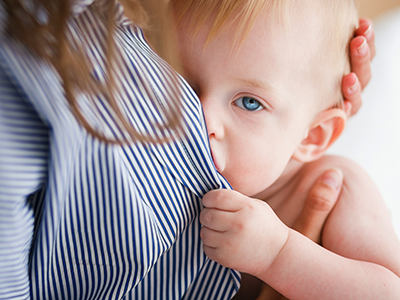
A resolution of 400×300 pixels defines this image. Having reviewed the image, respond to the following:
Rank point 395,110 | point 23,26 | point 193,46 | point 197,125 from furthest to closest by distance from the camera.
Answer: point 395,110 < point 193,46 < point 197,125 < point 23,26

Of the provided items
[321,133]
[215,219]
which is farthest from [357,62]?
[215,219]

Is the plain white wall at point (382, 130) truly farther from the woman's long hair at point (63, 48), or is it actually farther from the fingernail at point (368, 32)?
the woman's long hair at point (63, 48)

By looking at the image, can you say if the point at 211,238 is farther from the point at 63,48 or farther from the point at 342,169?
the point at 342,169

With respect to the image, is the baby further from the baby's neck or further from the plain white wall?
the plain white wall

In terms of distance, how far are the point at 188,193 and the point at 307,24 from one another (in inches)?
17.3

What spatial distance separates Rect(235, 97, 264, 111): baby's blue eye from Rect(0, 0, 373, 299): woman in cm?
18

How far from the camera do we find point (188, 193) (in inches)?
22.4

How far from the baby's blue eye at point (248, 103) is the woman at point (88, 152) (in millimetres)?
183

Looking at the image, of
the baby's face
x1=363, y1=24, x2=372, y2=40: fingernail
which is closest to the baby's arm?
the baby's face

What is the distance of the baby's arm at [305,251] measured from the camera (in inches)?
23.7

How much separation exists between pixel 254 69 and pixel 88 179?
394mm

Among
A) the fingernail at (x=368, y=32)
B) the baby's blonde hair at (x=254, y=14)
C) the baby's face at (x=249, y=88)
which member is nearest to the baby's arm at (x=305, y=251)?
the baby's face at (x=249, y=88)

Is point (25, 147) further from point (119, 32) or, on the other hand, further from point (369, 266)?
point (369, 266)

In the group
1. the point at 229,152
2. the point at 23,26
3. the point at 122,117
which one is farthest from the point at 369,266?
the point at 23,26
